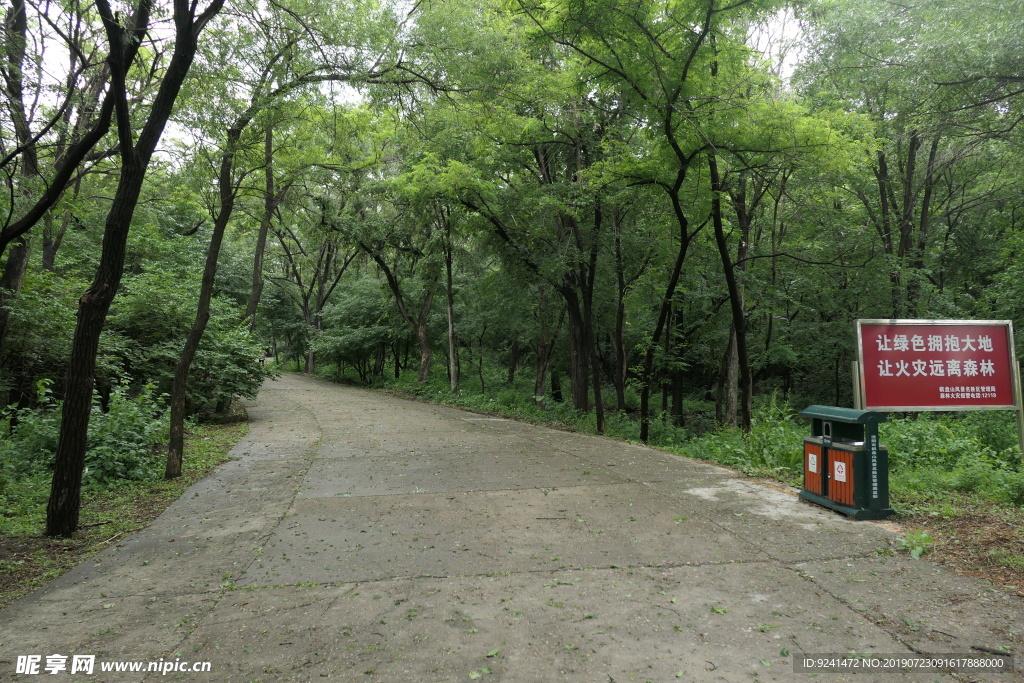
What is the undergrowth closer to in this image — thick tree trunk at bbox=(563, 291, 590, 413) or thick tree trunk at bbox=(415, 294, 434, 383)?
thick tree trunk at bbox=(563, 291, 590, 413)

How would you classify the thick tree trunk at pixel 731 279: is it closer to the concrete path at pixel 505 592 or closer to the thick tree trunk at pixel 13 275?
the concrete path at pixel 505 592

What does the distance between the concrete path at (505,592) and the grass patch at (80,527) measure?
0.23 meters

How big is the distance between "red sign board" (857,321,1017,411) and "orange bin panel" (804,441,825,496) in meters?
1.62

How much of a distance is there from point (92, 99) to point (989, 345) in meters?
12.9

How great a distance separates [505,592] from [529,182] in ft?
44.5

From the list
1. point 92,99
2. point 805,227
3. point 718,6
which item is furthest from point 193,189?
point 805,227

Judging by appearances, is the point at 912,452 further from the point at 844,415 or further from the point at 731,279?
the point at 844,415

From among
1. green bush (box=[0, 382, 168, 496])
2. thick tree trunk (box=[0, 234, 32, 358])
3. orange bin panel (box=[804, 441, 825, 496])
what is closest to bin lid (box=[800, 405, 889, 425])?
orange bin panel (box=[804, 441, 825, 496])

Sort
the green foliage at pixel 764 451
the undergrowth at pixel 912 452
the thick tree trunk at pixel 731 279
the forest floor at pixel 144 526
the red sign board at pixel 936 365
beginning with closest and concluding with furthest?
the forest floor at pixel 144 526 → the undergrowth at pixel 912 452 → the red sign board at pixel 936 365 → the green foliage at pixel 764 451 → the thick tree trunk at pixel 731 279

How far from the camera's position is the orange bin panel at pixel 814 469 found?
248 inches

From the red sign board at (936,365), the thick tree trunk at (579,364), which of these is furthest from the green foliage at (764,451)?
the thick tree trunk at (579,364)

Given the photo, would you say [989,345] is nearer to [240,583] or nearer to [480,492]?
[480,492]

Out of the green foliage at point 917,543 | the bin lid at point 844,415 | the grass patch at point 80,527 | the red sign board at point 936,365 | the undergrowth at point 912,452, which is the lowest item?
the grass patch at point 80,527

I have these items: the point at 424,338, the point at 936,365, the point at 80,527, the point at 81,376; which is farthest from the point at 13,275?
the point at 424,338
